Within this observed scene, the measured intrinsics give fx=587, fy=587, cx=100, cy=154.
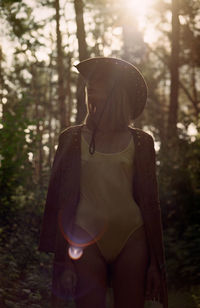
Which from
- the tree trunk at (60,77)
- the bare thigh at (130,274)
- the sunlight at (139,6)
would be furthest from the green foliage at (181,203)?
the sunlight at (139,6)

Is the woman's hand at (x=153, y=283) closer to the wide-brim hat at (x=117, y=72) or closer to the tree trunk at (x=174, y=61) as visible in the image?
the wide-brim hat at (x=117, y=72)

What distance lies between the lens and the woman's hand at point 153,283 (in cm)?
333

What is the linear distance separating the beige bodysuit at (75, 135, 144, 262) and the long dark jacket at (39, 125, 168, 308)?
0.17 ft

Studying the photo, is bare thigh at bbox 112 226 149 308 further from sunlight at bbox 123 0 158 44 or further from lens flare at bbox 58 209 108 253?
sunlight at bbox 123 0 158 44

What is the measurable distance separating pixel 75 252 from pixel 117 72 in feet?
3.62

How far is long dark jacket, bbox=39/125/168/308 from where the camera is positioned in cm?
334

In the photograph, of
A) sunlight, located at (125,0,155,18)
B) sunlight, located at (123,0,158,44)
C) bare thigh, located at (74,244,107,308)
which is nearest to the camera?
bare thigh, located at (74,244,107,308)

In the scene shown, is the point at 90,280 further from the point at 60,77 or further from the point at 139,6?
the point at 139,6

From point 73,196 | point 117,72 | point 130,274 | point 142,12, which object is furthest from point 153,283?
point 142,12

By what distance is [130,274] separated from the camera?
3234 mm

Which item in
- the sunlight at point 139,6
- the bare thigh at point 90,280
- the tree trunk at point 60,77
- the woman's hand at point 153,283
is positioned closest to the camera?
the bare thigh at point 90,280

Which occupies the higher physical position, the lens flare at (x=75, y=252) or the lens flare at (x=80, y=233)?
the lens flare at (x=80, y=233)

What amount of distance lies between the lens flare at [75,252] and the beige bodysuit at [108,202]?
0.36ft

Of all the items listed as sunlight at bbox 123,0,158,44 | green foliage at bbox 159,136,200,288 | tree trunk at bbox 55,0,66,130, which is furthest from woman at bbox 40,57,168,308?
sunlight at bbox 123,0,158,44
